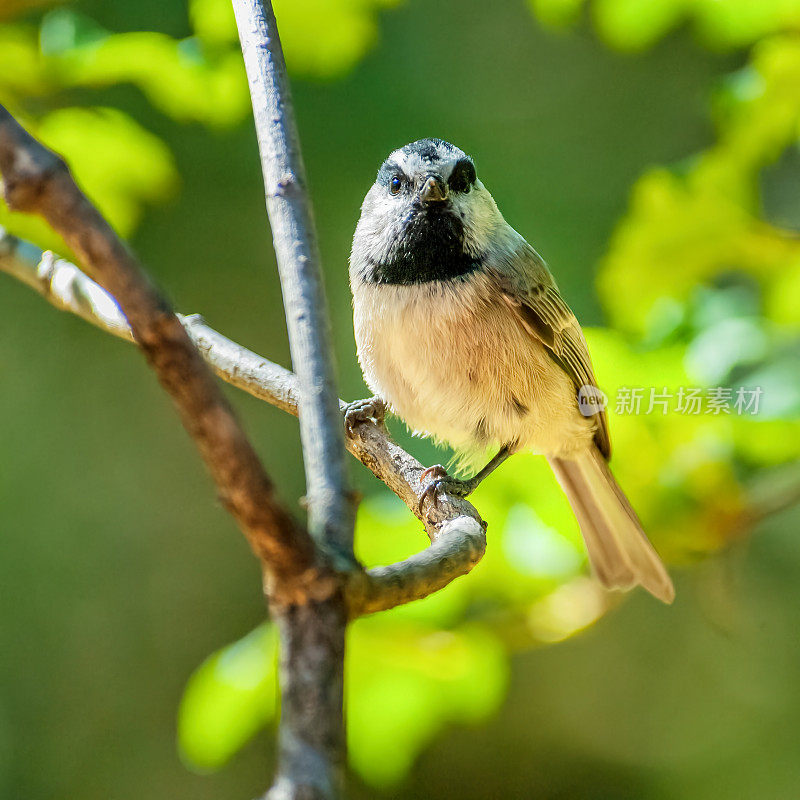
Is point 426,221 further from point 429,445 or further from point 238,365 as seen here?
point 429,445

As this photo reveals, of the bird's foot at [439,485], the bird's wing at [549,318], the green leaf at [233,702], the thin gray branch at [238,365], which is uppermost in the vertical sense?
the bird's wing at [549,318]

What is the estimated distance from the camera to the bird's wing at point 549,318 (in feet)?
4.80

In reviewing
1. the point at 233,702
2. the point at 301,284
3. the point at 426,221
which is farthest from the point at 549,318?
the point at 301,284

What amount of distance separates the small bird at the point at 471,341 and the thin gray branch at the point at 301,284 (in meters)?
0.51

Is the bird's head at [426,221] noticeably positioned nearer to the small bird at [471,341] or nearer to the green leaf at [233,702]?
the small bird at [471,341]

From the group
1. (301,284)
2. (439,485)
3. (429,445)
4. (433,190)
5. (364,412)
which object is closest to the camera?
(301,284)

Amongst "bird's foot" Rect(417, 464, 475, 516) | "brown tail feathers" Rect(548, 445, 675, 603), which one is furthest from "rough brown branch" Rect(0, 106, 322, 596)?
"brown tail feathers" Rect(548, 445, 675, 603)

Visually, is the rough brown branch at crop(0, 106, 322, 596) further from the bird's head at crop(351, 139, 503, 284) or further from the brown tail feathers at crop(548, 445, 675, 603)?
the brown tail feathers at crop(548, 445, 675, 603)

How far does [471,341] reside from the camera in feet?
4.52

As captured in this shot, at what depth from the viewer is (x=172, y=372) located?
1.46 ft

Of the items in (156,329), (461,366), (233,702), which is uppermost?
(461,366)

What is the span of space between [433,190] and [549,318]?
37 cm

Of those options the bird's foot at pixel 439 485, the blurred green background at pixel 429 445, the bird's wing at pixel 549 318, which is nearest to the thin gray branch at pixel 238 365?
the bird's foot at pixel 439 485

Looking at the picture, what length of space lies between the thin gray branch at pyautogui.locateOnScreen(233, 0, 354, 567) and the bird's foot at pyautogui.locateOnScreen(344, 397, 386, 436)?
2.32 ft
